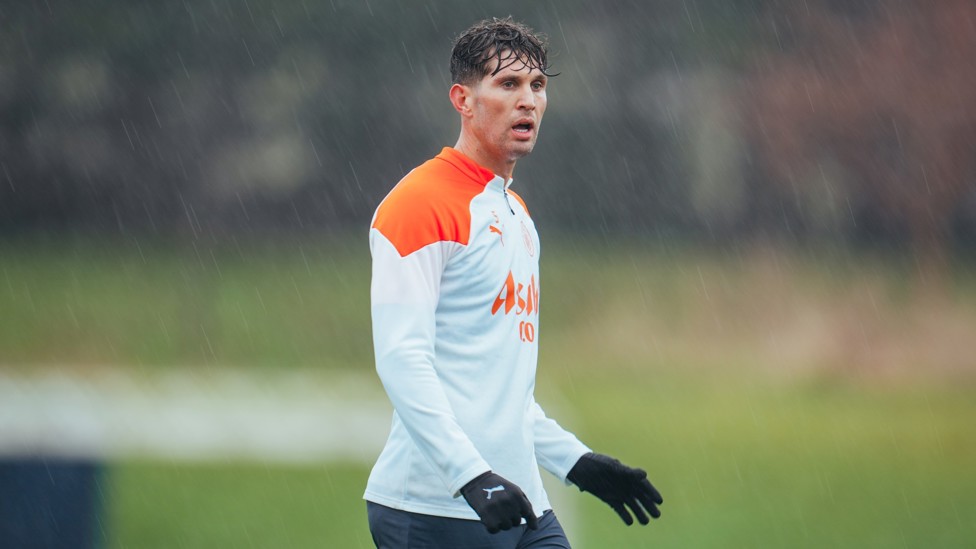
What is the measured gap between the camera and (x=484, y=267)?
3.74 metres

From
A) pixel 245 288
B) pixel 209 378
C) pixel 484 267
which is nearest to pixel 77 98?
pixel 245 288

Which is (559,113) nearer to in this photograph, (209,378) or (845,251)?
(845,251)

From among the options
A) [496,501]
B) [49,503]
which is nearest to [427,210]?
[496,501]

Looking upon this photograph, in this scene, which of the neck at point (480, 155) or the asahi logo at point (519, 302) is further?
the neck at point (480, 155)

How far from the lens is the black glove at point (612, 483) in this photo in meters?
4.24

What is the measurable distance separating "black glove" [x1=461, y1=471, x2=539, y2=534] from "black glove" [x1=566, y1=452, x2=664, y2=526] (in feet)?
2.87

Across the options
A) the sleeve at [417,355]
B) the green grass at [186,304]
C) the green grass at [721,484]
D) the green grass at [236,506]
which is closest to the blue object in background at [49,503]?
the green grass at [721,484]

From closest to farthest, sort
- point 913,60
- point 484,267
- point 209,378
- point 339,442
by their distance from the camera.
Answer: point 484,267
point 339,442
point 209,378
point 913,60

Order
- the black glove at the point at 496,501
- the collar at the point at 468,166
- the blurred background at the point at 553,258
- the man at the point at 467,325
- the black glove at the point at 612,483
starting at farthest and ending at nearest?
the blurred background at the point at 553,258 < the black glove at the point at 612,483 < the collar at the point at 468,166 < the man at the point at 467,325 < the black glove at the point at 496,501

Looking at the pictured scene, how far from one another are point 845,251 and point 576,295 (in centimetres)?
667

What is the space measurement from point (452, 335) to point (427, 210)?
1.20ft

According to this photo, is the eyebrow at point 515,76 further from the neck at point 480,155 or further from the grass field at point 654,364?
the grass field at point 654,364

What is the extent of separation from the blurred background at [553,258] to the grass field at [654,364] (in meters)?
0.07

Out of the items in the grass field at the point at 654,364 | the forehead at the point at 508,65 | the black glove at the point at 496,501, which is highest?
the forehead at the point at 508,65
